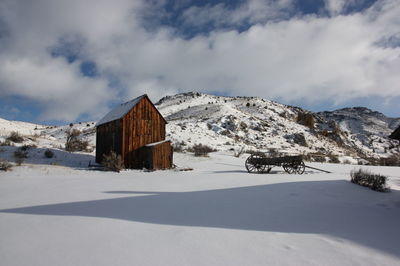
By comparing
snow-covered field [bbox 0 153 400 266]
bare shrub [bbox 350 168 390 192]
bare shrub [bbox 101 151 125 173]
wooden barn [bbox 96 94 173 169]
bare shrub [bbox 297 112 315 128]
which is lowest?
snow-covered field [bbox 0 153 400 266]

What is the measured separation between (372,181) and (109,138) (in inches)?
608

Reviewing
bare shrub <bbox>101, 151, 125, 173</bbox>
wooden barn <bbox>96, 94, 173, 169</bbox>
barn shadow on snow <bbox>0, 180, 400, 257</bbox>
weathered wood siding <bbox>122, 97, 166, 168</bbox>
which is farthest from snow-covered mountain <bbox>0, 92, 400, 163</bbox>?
barn shadow on snow <bbox>0, 180, 400, 257</bbox>

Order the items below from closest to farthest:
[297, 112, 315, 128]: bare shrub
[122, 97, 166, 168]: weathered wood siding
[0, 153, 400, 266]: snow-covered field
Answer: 1. [0, 153, 400, 266]: snow-covered field
2. [122, 97, 166, 168]: weathered wood siding
3. [297, 112, 315, 128]: bare shrub

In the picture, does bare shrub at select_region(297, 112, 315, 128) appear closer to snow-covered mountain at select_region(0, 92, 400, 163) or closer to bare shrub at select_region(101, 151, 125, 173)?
snow-covered mountain at select_region(0, 92, 400, 163)

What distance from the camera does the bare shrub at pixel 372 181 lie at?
27.5 feet

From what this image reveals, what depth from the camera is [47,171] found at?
12.0m

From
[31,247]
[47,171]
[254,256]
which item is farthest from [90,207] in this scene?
[47,171]

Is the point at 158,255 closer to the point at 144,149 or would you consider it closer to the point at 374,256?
the point at 374,256

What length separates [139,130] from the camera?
615 inches

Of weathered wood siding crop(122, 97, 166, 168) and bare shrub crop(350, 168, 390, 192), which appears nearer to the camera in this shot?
bare shrub crop(350, 168, 390, 192)

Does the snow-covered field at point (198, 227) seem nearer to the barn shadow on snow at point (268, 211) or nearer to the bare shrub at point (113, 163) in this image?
the barn shadow on snow at point (268, 211)

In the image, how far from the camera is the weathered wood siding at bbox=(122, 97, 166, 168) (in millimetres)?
15062

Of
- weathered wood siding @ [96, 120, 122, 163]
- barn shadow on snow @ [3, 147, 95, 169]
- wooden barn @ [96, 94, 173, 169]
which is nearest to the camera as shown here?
wooden barn @ [96, 94, 173, 169]

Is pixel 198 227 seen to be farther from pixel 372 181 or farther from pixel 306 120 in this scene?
pixel 306 120
